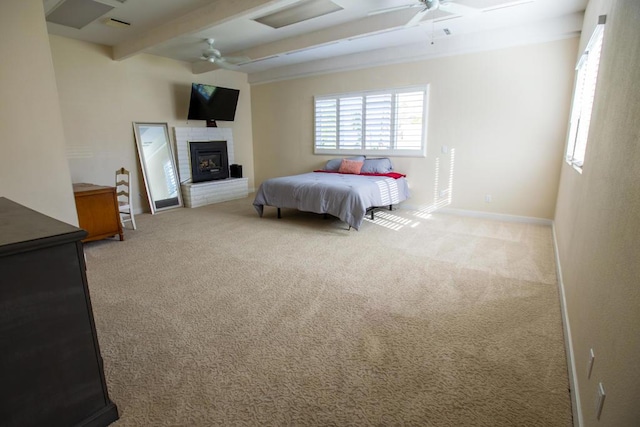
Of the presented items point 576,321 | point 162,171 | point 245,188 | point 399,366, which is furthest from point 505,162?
point 162,171

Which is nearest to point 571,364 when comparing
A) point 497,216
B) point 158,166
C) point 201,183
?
point 497,216

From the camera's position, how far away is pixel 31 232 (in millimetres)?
1459

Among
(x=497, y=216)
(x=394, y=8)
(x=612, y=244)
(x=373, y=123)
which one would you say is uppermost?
(x=394, y=8)

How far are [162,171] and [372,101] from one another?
4.23 metres

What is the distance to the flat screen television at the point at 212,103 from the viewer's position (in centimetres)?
667

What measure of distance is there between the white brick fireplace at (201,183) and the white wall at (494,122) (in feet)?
9.89

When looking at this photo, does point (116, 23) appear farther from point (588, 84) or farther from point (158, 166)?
point (588, 84)

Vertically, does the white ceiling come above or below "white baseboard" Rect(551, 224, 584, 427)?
above

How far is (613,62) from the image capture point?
1.97m

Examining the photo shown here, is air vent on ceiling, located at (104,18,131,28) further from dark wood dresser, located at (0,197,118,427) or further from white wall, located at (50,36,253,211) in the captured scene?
dark wood dresser, located at (0,197,118,427)

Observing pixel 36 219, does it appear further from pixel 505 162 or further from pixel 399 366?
pixel 505 162

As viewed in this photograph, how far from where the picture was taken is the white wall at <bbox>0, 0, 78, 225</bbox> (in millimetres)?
2967

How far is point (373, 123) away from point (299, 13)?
2490mm

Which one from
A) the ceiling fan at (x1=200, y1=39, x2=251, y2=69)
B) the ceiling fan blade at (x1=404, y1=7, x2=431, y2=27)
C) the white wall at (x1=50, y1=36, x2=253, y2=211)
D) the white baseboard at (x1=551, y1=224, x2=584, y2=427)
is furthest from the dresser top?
the ceiling fan at (x1=200, y1=39, x2=251, y2=69)
